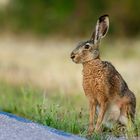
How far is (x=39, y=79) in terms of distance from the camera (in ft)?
51.4

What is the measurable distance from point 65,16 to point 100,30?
1833 cm

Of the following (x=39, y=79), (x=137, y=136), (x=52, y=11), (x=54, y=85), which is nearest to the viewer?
(x=137, y=136)

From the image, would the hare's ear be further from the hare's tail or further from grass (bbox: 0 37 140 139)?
grass (bbox: 0 37 140 139)

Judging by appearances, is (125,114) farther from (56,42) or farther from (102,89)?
(56,42)

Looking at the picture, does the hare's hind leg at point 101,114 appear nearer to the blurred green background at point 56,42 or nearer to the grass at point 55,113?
the grass at point 55,113

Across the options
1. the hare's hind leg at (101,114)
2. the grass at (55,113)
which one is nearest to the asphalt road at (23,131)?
the grass at (55,113)

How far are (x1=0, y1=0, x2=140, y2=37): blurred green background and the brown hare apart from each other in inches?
694

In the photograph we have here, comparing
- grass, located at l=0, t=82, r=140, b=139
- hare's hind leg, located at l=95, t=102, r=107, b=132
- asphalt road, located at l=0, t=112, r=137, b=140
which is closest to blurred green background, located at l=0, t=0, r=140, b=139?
grass, located at l=0, t=82, r=140, b=139

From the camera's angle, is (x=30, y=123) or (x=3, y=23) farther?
(x=3, y=23)

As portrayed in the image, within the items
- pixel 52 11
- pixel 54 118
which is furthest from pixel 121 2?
pixel 54 118

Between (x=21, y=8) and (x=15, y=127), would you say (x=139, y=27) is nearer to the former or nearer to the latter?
(x=21, y=8)

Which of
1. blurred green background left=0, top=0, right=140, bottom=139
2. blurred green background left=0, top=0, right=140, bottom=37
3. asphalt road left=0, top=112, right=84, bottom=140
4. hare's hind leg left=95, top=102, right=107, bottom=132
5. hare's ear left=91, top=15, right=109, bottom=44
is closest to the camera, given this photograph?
asphalt road left=0, top=112, right=84, bottom=140

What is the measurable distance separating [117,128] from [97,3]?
1875 centimetres

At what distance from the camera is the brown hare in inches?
312
